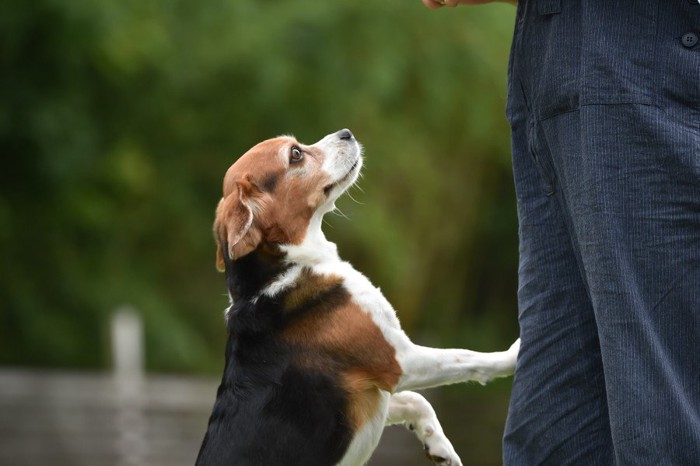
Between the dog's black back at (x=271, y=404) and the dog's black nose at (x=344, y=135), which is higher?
the dog's black nose at (x=344, y=135)

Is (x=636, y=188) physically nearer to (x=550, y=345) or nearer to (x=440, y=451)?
(x=550, y=345)

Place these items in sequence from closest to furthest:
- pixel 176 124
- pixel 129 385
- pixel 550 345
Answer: pixel 550 345, pixel 129 385, pixel 176 124

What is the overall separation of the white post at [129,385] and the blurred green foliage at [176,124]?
50 cm

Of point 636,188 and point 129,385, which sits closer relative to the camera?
point 636,188

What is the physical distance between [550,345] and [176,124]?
9023 millimetres

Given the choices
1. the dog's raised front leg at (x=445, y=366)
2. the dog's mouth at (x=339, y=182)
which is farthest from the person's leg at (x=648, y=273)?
the dog's mouth at (x=339, y=182)

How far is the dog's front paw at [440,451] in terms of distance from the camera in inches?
150

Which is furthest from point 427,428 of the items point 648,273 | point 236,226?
point 648,273

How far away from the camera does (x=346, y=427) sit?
347 centimetres

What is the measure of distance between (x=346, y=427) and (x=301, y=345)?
0.28 m

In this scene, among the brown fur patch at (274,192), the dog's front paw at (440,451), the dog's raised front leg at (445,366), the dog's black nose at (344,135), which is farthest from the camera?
the dog's black nose at (344,135)

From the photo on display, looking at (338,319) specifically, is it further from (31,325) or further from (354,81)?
(31,325)

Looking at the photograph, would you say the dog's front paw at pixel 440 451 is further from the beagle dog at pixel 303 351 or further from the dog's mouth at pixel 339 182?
the dog's mouth at pixel 339 182

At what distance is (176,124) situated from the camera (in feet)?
38.3
